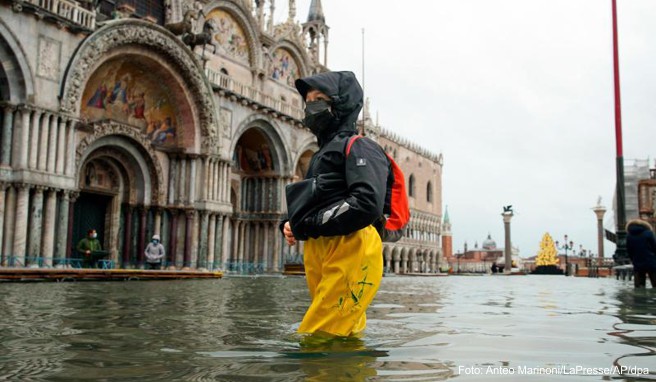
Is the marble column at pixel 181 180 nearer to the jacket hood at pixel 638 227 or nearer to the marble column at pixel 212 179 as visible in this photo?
the marble column at pixel 212 179

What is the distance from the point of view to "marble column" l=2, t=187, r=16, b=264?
14.7 m

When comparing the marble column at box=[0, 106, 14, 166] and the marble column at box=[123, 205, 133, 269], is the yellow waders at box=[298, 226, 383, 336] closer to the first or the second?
the marble column at box=[0, 106, 14, 166]

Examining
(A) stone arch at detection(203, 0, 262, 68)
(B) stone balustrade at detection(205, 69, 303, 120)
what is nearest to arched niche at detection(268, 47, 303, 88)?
(A) stone arch at detection(203, 0, 262, 68)

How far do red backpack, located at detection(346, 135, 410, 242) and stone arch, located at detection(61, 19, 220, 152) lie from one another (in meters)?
14.2

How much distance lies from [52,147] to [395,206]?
46.1ft

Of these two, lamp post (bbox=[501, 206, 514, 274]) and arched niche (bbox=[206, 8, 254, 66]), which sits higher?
arched niche (bbox=[206, 8, 254, 66])

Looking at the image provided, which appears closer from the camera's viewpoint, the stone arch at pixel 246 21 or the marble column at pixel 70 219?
the marble column at pixel 70 219

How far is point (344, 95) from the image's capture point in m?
3.57

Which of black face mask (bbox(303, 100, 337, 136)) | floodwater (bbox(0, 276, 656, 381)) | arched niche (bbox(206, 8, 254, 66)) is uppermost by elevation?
arched niche (bbox(206, 8, 254, 66))

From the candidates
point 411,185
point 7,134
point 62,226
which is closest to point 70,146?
point 7,134

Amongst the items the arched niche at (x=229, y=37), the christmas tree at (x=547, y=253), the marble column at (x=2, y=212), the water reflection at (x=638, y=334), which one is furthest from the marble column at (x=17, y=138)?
the christmas tree at (x=547, y=253)

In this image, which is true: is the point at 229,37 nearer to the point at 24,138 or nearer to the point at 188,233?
the point at 188,233

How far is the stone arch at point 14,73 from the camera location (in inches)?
575

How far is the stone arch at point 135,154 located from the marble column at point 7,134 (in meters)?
2.76
